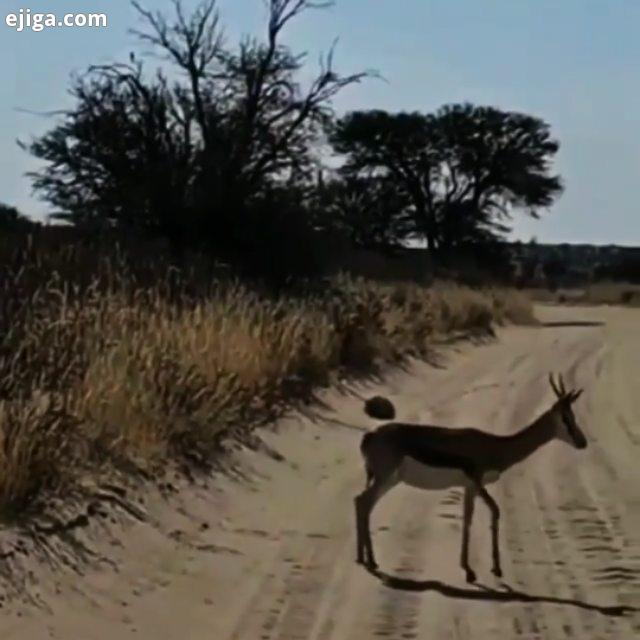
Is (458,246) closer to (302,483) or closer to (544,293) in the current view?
(544,293)

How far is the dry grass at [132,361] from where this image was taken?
10680 millimetres

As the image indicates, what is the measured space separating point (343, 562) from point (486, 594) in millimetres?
1070

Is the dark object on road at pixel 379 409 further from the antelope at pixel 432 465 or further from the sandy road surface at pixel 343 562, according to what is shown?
the antelope at pixel 432 465

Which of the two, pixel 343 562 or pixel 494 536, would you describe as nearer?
pixel 494 536

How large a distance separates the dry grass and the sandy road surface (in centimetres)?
54

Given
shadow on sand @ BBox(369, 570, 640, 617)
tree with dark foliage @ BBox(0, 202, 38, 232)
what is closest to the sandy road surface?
shadow on sand @ BBox(369, 570, 640, 617)

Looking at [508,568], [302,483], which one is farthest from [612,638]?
[302,483]

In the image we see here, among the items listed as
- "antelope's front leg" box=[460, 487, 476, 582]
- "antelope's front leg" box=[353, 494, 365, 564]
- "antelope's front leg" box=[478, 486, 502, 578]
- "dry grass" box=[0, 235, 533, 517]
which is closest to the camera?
"antelope's front leg" box=[460, 487, 476, 582]

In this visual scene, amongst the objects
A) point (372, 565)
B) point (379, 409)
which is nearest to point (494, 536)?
point (372, 565)

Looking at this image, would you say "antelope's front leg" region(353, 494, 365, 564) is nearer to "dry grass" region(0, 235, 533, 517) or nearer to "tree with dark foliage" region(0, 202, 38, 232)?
"dry grass" region(0, 235, 533, 517)

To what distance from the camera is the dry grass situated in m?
10.7

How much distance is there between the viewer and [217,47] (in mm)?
37406

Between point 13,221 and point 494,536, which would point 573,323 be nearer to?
point 13,221

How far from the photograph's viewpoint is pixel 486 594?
950cm
